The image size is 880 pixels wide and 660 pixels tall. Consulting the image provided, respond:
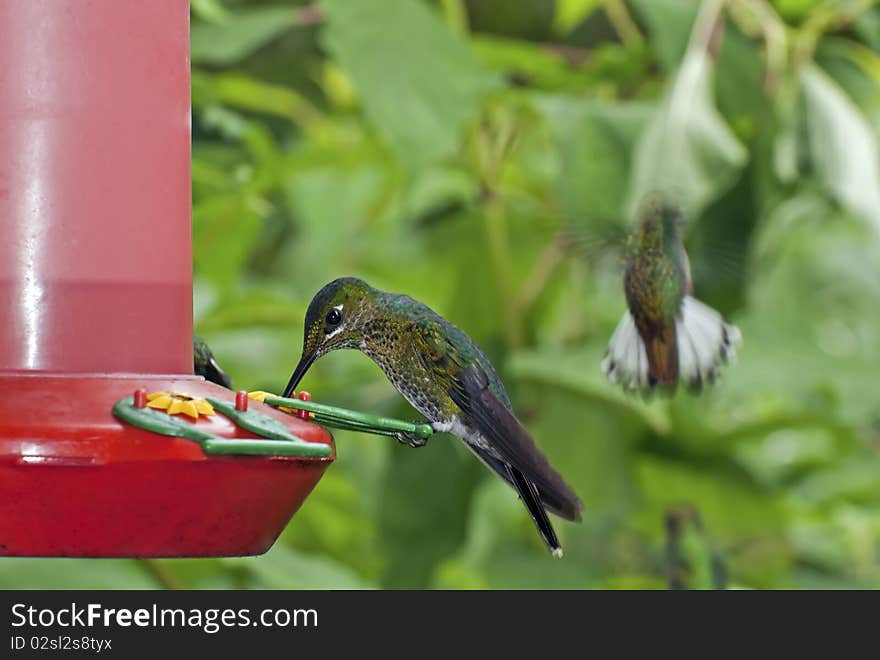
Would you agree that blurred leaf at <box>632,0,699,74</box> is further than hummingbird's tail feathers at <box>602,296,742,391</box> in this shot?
Yes

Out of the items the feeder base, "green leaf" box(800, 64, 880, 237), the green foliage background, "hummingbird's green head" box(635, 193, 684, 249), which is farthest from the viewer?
"green leaf" box(800, 64, 880, 237)

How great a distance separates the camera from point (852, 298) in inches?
284

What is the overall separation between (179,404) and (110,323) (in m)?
0.27

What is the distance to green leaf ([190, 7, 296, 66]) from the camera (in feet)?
13.0

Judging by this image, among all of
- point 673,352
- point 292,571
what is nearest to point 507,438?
point 673,352

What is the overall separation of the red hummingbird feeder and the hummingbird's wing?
345 millimetres

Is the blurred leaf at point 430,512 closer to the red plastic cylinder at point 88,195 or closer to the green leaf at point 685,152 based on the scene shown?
the green leaf at point 685,152

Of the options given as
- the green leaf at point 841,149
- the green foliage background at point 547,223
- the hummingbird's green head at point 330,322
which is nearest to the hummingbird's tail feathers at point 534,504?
the hummingbird's green head at point 330,322

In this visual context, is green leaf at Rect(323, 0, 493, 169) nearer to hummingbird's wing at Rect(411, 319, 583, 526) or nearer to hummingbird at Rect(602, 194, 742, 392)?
hummingbird at Rect(602, 194, 742, 392)

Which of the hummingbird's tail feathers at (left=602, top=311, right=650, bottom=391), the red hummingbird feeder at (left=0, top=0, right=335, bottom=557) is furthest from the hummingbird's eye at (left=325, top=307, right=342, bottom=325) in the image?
the hummingbird's tail feathers at (left=602, top=311, right=650, bottom=391)

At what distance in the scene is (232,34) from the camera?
4.04 metres
